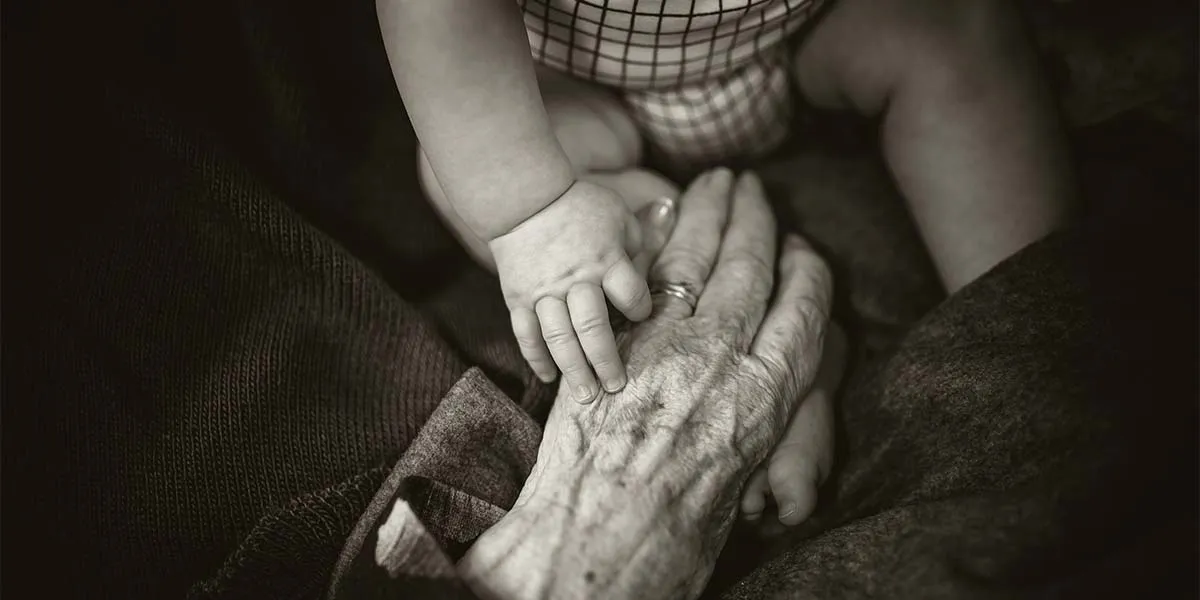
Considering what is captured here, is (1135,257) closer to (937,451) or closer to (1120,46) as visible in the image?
(937,451)

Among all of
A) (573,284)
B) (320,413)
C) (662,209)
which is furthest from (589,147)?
(320,413)

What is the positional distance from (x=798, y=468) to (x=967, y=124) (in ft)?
1.09

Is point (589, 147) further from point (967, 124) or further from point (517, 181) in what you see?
point (967, 124)

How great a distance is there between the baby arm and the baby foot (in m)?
0.13

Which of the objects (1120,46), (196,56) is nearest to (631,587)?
(196,56)

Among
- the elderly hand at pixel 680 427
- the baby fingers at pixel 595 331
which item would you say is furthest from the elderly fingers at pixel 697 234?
the baby fingers at pixel 595 331

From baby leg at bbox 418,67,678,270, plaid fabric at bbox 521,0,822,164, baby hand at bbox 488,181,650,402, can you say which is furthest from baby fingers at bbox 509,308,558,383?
plaid fabric at bbox 521,0,822,164

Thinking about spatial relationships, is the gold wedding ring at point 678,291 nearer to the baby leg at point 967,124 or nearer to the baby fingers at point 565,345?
the baby fingers at point 565,345

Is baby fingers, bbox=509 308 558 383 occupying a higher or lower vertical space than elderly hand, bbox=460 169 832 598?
higher

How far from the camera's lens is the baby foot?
0.59m

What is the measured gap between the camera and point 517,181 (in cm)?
59

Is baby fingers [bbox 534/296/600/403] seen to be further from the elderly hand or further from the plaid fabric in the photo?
the plaid fabric

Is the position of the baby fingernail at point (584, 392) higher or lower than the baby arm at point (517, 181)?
lower

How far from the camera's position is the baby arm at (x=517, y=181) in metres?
0.57
